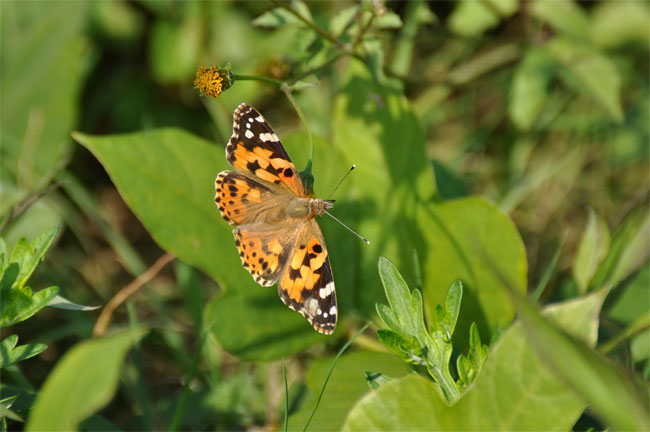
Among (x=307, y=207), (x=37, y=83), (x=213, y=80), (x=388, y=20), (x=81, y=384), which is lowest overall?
(x=37, y=83)

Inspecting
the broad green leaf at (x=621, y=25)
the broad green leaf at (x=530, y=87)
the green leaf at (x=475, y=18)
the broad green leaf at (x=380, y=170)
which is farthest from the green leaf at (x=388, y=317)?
the broad green leaf at (x=621, y=25)

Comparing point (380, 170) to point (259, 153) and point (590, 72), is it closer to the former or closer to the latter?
point (259, 153)

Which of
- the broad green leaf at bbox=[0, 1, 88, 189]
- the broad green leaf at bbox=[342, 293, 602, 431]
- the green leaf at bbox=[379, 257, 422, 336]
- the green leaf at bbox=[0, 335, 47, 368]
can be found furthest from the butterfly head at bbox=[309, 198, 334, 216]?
the broad green leaf at bbox=[0, 1, 88, 189]

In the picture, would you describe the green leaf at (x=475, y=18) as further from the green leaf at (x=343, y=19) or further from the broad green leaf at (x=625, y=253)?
the broad green leaf at (x=625, y=253)

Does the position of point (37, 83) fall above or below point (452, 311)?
below

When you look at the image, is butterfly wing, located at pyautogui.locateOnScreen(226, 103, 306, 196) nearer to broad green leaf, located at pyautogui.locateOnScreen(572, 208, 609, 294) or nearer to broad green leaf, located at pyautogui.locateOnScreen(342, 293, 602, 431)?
broad green leaf, located at pyautogui.locateOnScreen(342, 293, 602, 431)

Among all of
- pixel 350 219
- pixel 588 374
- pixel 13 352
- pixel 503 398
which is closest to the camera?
pixel 588 374

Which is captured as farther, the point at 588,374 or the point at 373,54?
the point at 373,54

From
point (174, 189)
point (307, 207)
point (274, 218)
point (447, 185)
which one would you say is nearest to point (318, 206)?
point (307, 207)
